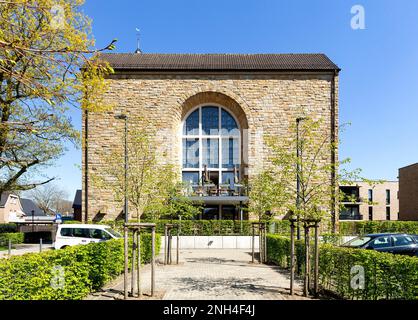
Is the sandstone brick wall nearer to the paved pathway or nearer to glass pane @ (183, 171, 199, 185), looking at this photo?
glass pane @ (183, 171, 199, 185)

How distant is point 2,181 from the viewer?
19.0 meters

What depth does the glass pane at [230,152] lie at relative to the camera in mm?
27453

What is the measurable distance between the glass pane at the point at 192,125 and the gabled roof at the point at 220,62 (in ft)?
12.9

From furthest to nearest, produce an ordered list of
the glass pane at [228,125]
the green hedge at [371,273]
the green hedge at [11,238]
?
1. the glass pane at [228,125]
2. the green hedge at [11,238]
3. the green hedge at [371,273]

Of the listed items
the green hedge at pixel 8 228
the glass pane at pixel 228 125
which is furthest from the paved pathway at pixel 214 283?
the green hedge at pixel 8 228

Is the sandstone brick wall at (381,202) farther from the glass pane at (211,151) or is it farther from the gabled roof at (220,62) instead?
the glass pane at (211,151)

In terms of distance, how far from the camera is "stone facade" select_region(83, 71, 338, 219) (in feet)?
84.0

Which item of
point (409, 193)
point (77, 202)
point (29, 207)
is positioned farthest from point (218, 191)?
point (29, 207)

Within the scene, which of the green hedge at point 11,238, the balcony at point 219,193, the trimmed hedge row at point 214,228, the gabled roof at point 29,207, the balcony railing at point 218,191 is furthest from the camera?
the gabled roof at point 29,207

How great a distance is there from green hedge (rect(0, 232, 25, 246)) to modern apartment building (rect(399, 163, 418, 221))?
39303mm

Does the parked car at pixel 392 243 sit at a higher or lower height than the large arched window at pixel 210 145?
lower

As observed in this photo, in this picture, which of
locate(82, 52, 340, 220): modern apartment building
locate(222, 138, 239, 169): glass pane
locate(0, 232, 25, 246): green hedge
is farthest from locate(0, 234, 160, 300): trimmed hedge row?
locate(0, 232, 25, 246): green hedge

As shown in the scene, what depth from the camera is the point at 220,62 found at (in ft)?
93.8

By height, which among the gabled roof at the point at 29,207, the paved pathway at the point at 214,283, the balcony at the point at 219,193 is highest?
the balcony at the point at 219,193
